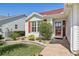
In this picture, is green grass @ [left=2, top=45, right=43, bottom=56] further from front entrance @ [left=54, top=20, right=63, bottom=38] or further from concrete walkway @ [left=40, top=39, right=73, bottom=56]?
front entrance @ [left=54, top=20, right=63, bottom=38]

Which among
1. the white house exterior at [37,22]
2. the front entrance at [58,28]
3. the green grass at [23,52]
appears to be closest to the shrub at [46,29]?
the white house exterior at [37,22]

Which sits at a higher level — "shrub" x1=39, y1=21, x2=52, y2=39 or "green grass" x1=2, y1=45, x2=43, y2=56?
"shrub" x1=39, y1=21, x2=52, y2=39

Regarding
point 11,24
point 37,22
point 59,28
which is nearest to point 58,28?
point 59,28

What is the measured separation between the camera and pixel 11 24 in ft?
98.3

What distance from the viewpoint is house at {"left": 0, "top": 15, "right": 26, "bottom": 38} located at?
28039 mm

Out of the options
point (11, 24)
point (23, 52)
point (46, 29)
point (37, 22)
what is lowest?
point (23, 52)

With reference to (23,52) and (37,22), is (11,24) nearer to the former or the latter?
(37,22)

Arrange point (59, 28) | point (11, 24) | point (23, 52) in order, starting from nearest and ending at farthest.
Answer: point (23, 52) → point (59, 28) → point (11, 24)

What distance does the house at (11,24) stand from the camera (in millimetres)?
28039

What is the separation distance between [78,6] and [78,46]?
226 cm

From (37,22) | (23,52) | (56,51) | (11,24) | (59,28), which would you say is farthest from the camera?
(11,24)

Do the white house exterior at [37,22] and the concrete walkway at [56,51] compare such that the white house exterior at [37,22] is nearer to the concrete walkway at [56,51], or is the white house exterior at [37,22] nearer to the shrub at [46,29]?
the shrub at [46,29]

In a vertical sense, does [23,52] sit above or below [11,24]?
below

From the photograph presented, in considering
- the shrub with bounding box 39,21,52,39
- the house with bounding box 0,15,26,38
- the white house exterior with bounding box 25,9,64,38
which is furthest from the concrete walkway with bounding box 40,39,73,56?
the house with bounding box 0,15,26,38
